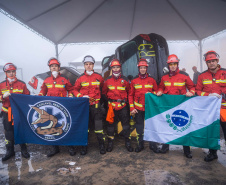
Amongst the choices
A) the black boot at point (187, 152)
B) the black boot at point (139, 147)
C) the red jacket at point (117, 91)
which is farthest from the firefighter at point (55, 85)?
the black boot at point (187, 152)

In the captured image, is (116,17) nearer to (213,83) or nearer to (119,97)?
(119,97)

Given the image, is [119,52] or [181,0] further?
[181,0]

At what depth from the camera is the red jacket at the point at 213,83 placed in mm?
2945

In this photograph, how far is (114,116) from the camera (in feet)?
12.0

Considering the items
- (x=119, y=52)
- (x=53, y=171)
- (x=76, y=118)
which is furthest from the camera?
(x=119, y=52)

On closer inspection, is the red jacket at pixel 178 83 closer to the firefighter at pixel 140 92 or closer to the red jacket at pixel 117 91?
the firefighter at pixel 140 92

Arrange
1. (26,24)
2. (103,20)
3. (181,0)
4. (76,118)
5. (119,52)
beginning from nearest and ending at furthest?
(76,118)
(119,52)
(181,0)
(26,24)
(103,20)

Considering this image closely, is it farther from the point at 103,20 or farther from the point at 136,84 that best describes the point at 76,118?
the point at 103,20

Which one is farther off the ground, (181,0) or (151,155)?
(181,0)

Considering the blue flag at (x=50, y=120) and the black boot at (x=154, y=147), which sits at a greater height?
the blue flag at (x=50, y=120)

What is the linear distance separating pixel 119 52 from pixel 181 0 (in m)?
5.19

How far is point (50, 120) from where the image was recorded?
3371mm

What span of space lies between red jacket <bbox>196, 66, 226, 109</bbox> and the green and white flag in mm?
190

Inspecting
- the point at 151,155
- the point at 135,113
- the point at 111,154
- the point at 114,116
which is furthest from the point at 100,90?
the point at 151,155
